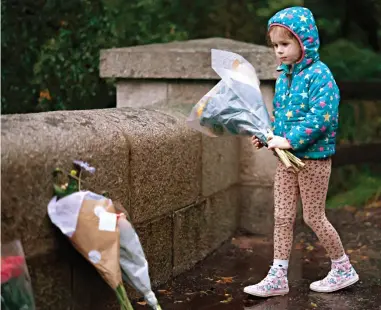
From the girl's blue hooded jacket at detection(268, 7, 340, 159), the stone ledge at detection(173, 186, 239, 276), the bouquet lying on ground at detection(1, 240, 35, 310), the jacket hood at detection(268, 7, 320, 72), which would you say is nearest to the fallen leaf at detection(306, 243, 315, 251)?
the stone ledge at detection(173, 186, 239, 276)

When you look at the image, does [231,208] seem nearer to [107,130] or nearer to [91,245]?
[107,130]

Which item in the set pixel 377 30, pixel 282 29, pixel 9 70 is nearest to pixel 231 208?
pixel 282 29


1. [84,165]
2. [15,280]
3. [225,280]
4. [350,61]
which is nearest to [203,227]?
[225,280]

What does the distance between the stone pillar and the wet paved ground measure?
0.25 meters

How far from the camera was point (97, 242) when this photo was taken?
2.93 metres

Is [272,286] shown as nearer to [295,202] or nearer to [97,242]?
[295,202]

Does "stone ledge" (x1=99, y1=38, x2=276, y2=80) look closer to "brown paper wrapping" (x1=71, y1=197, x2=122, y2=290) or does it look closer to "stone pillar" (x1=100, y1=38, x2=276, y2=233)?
"stone pillar" (x1=100, y1=38, x2=276, y2=233)

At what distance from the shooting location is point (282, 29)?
3.70m

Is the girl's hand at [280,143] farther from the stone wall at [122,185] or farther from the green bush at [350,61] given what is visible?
the green bush at [350,61]

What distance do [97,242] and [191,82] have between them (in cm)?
222

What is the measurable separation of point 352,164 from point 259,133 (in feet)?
10.1

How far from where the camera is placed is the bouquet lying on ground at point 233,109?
3672 millimetres

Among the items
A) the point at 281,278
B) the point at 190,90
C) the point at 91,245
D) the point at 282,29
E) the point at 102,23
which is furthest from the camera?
the point at 102,23

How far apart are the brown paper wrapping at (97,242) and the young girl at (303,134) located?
1.06 metres
